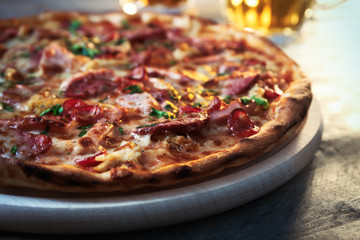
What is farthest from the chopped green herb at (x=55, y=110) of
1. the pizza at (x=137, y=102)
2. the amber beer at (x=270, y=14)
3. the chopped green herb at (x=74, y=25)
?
the amber beer at (x=270, y=14)

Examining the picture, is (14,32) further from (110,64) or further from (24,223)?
(24,223)

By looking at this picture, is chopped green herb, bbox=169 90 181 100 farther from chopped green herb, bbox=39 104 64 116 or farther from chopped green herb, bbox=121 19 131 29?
chopped green herb, bbox=121 19 131 29

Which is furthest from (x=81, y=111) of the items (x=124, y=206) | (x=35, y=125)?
(x=124, y=206)

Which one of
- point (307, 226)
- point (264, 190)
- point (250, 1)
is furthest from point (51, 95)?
point (250, 1)

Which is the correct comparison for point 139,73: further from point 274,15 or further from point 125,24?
point 274,15

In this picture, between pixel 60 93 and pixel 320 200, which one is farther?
pixel 60 93
